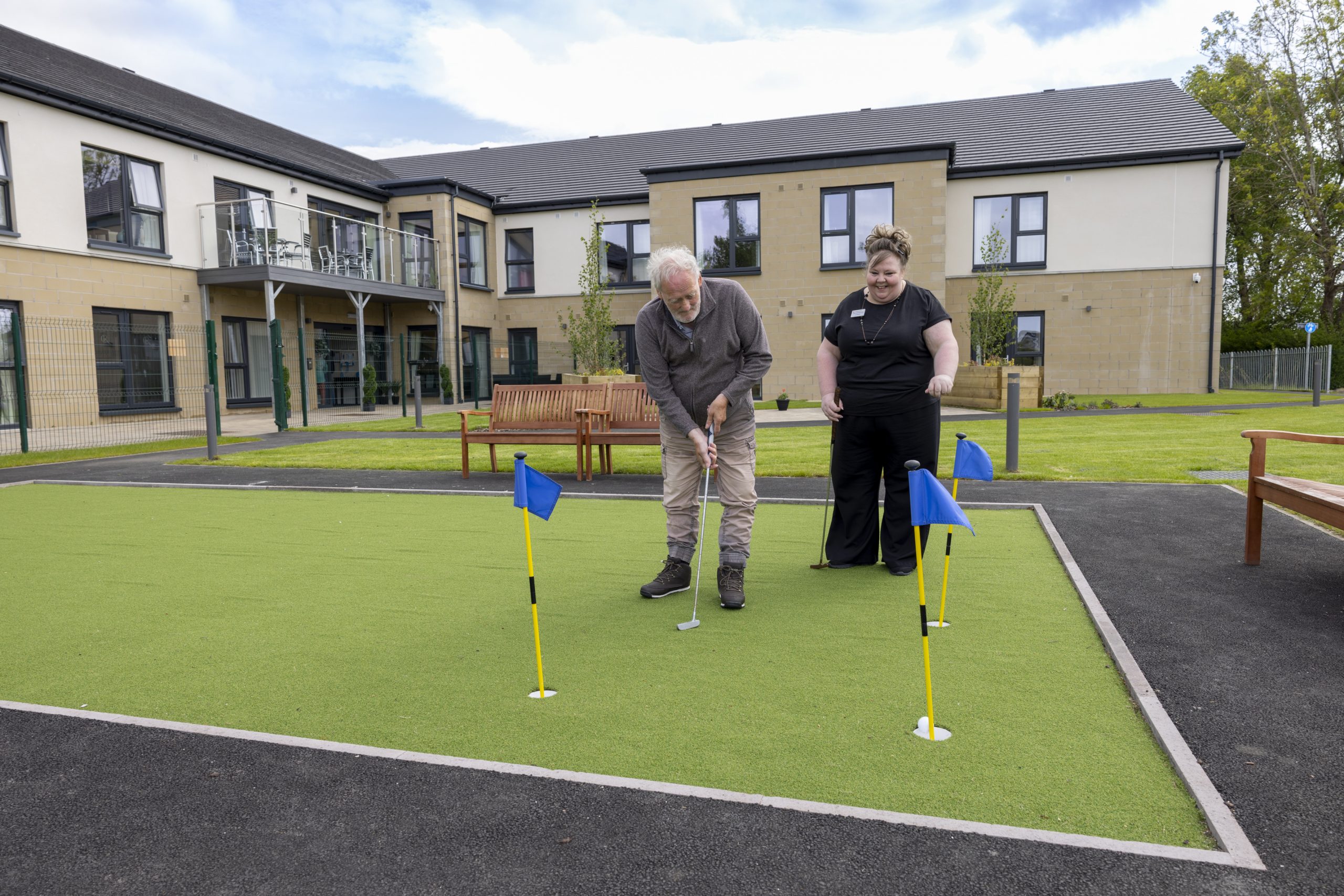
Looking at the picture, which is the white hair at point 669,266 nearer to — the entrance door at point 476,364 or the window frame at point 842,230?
the window frame at point 842,230

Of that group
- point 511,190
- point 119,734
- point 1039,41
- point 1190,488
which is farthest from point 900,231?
point 511,190

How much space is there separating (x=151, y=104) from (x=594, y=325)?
10890 mm

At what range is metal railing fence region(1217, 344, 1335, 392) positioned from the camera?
83.8ft

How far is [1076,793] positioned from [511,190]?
2663 cm

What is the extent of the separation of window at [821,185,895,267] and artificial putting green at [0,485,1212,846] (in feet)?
55.7

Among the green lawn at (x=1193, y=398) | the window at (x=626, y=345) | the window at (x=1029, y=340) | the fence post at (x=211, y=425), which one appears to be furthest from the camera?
the window at (x=626, y=345)

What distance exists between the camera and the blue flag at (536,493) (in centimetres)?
316

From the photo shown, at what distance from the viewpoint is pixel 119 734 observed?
290 cm

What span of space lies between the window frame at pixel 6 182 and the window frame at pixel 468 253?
10384 mm

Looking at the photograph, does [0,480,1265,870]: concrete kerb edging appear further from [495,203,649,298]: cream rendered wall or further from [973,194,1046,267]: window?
[495,203,649,298]: cream rendered wall

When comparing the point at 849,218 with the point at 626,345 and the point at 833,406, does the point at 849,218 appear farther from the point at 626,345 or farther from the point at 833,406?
the point at 833,406

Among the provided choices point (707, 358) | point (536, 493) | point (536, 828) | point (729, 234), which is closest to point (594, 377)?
point (729, 234)

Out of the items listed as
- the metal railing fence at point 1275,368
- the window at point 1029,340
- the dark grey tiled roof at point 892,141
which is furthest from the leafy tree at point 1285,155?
the window at point 1029,340

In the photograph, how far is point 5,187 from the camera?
49.0 ft
